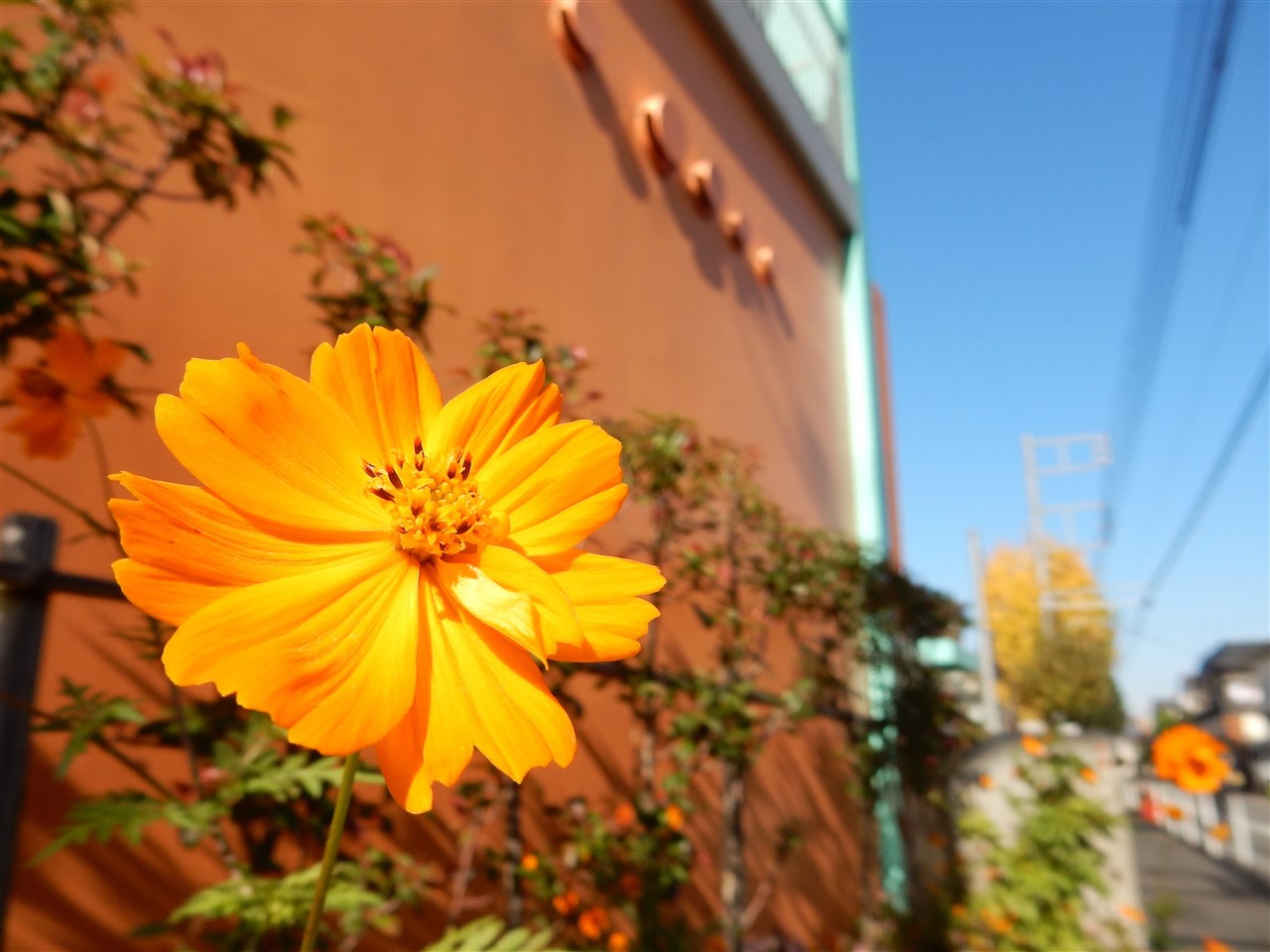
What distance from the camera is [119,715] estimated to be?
865 mm

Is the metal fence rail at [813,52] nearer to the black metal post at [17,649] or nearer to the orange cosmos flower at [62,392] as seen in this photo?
the orange cosmos flower at [62,392]

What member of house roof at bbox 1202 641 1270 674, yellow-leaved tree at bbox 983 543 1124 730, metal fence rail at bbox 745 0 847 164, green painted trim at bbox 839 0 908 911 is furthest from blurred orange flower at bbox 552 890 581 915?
yellow-leaved tree at bbox 983 543 1124 730

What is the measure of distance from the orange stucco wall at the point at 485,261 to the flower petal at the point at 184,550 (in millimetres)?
1180

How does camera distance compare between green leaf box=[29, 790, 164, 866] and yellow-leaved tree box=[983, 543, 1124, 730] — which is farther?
yellow-leaved tree box=[983, 543, 1124, 730]

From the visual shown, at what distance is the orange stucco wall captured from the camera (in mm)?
1438

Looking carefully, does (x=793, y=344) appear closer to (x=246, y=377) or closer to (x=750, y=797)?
(x=750, y=797)

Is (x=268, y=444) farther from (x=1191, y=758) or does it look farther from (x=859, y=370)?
(x=859, y=370)

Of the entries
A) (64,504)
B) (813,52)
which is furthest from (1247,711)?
(813,52)

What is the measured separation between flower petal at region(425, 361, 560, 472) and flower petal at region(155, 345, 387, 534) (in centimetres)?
5

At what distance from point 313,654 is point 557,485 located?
16 centimetres

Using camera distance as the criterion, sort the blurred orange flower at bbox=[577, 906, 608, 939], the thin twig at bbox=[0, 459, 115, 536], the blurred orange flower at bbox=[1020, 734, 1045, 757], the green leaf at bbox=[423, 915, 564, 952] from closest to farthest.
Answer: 1. the thin twig at bbox=[0, 459, 115, 536]
2. the green leaf at bbox=[423, 915, 564, 952]
3. the blurred orange flower at bbox=[577, 906, 608, 939]
4. the blurred orange flower at bbox=[1020, 734, 1045, 757]

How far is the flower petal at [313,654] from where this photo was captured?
325 millimetres

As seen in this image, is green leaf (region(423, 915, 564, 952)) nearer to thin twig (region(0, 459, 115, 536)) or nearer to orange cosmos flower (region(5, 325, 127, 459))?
thin twig (region(0, 459, 115, 536))

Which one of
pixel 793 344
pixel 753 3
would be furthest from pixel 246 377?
pixel 753 3
